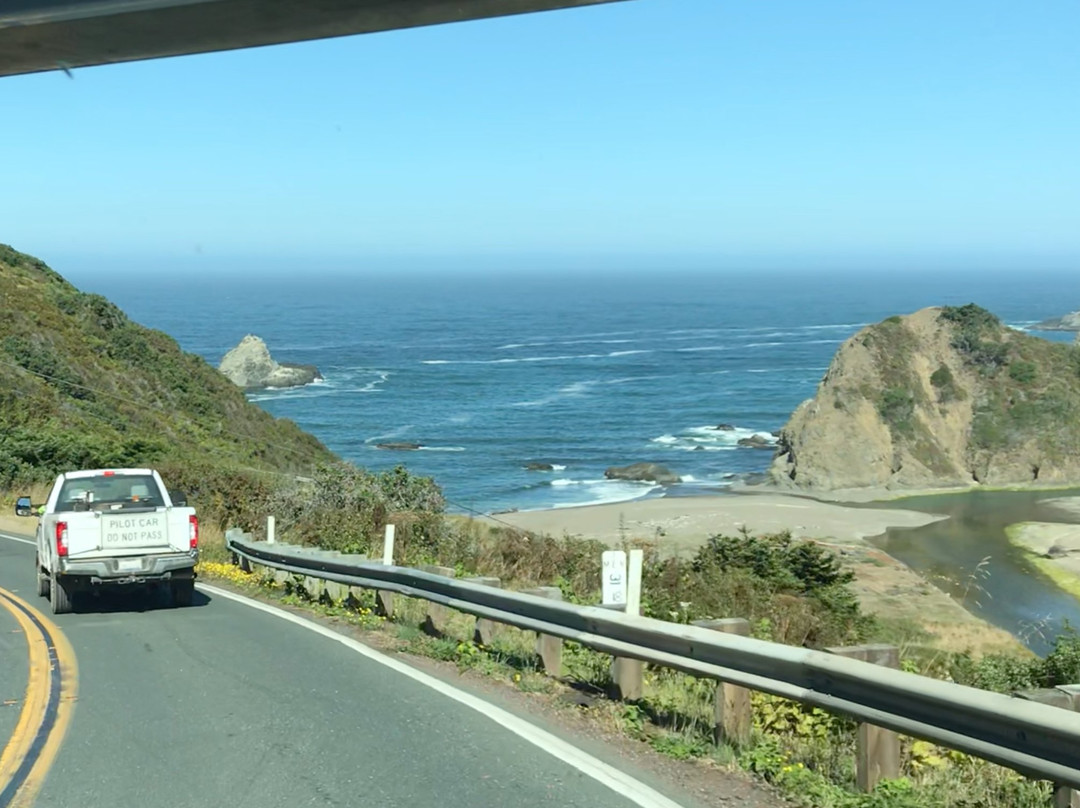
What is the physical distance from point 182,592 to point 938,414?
57803mm

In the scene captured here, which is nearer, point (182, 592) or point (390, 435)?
point (182, 592)

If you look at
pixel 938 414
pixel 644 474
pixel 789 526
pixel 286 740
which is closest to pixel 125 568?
pixel 286 740

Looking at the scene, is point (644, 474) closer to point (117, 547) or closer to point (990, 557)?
Answer: point (990, 557)

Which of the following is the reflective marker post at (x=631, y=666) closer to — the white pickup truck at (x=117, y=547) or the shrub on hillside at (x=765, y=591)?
the shrub on hillside at (x=765, y=591)

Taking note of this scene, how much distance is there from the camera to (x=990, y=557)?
41.2 metres

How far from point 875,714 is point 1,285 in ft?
173

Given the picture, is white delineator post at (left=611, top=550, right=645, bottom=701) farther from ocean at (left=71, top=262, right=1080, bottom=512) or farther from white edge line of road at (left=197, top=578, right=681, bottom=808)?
ocean at (left=71, top=262, right=1080, bottom=512)

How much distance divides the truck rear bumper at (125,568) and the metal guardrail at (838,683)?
547cm

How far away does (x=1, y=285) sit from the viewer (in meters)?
51.7

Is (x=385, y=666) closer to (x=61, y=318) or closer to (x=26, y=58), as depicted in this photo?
(x=26, y=58)

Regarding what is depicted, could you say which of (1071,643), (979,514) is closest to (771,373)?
(979,514)

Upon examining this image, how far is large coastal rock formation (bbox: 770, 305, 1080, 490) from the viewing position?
63062mm

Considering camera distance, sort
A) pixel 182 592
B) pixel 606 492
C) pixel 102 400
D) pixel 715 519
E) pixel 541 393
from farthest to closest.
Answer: pixel 541 393, pixel 606 492, pixel 715 519, pixel 102 400, pixel 182 592

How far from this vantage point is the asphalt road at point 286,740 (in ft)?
20.8
